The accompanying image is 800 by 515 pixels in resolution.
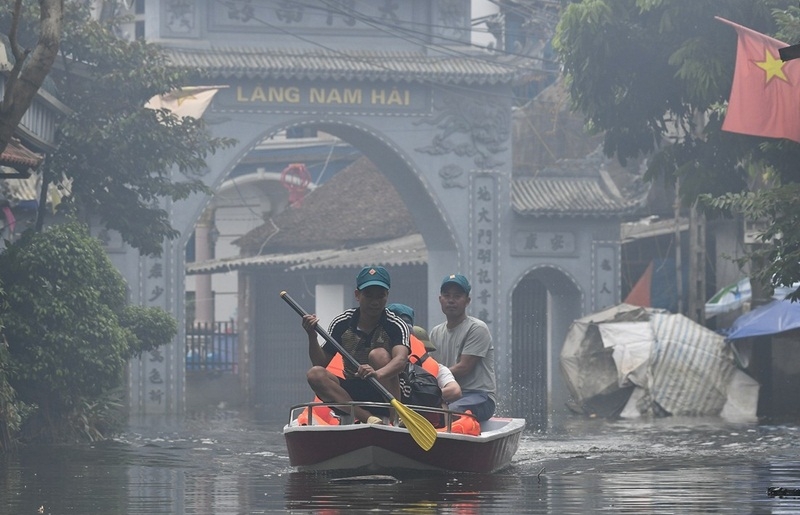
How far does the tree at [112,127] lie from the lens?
2172cm

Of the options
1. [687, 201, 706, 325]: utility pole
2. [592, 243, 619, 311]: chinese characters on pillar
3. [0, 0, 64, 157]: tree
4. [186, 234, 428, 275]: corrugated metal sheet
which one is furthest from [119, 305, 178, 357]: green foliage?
[592, 243, 619, 311]: chinese characters on pillar

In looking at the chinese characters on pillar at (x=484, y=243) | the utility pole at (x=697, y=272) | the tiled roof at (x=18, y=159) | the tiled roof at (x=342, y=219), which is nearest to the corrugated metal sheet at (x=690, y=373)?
the utility pole at (x=697, y=272)

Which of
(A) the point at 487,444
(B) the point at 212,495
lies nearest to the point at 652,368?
(A) the point at 487,444

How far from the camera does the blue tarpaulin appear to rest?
23.6m

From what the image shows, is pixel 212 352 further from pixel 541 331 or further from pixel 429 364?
pixel 429 364

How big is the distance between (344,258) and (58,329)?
15940 millimetres

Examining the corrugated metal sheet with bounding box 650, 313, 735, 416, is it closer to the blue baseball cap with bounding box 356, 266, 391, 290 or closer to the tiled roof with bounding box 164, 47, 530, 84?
the tiled roof with bounding box 164, 47, 530, 84

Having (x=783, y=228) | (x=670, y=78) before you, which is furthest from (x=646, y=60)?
(x=783, y=228)

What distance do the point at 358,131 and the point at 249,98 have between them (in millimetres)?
2071

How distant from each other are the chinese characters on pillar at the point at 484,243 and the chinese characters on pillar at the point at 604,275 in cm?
208

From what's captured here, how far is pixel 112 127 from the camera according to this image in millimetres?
21688

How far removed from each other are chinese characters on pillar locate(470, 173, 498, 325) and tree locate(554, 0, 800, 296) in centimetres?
1057

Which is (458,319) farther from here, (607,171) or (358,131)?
(607,171)

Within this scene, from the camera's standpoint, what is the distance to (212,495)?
11289 millimetres
